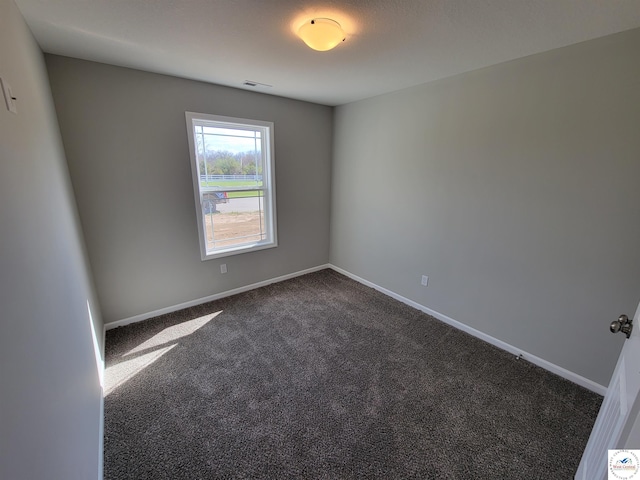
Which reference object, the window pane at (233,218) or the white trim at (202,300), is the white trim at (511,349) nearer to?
the white trim at (202,300)

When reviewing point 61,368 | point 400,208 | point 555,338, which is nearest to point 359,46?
point 400,208

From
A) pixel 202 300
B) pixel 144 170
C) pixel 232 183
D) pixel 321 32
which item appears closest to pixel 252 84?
pixel 232 183

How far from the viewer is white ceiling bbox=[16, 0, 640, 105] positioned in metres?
1.38

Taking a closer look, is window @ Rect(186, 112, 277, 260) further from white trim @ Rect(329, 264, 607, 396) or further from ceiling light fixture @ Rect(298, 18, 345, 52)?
white trim @ Rect(329, 264, 607, 396)

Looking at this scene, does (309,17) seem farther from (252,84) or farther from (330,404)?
(330,404)

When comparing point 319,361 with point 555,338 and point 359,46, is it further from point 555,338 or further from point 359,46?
point 359,46

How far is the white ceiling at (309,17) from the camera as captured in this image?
54.2 inches

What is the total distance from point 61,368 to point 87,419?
479 mm

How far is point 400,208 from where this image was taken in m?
3.06

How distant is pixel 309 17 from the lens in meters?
1.48

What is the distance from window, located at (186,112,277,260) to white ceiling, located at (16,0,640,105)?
0.64 metres

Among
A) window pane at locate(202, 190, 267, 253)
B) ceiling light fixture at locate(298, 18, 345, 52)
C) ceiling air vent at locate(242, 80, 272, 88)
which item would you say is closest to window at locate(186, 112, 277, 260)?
window pane at locate(202, 190, 267, 253)

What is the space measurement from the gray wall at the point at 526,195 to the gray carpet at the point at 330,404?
423 mm

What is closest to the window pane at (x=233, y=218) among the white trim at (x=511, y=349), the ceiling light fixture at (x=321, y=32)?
the white trim at (x=511, y=349)
